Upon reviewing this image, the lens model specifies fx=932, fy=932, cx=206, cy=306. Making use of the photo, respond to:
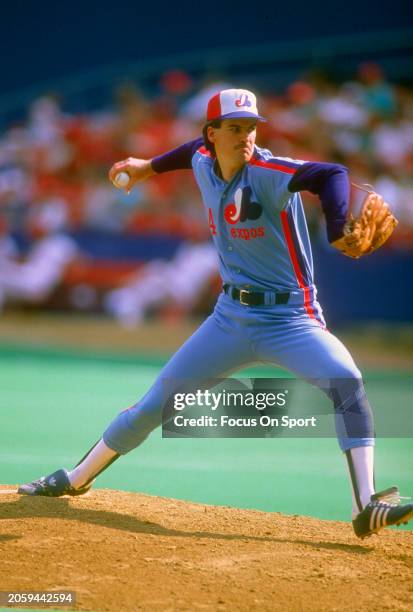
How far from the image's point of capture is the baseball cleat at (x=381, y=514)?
3.87 m

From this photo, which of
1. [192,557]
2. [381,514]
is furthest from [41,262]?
[381,514]

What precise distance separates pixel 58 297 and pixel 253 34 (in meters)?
5.24

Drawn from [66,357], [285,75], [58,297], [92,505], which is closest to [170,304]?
[58,297]

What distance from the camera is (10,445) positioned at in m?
6.43

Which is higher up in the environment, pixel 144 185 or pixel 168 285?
pixel 144 185

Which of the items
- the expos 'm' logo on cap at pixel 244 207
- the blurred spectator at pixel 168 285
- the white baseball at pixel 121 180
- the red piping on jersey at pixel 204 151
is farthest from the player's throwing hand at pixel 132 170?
the blurred spectator at pixel 168 285

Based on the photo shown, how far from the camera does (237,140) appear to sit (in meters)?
4.28

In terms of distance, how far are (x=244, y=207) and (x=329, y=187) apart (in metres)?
0.47

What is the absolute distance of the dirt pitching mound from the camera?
3555 mm

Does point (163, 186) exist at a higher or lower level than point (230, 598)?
higher

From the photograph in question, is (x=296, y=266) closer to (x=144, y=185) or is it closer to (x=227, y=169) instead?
(x=227, y=169)

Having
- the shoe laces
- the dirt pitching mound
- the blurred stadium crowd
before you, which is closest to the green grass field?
the dirt pitching mound

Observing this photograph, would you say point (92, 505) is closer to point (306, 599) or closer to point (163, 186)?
point (306, 599)

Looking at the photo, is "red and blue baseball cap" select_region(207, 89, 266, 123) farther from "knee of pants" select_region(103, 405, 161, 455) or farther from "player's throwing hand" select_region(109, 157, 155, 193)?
"knee of pants" select_region(103, 405, 161, 455)
